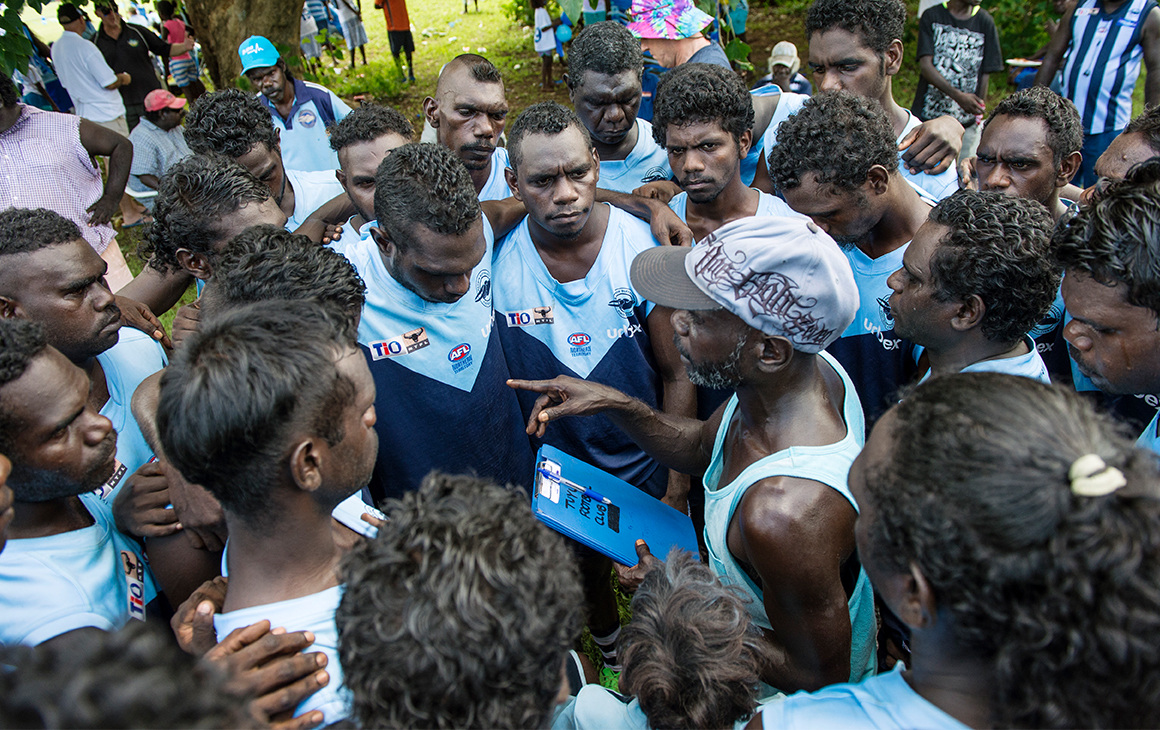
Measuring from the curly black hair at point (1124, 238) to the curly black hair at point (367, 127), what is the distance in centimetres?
353

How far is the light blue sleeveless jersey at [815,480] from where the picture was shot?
2.01m

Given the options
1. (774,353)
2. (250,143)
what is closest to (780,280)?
(774,353)

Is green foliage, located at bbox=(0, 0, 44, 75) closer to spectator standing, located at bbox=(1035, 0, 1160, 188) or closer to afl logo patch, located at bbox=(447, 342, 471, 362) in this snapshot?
afl logo patch, located at bbox=(447, 342, 471, 362)

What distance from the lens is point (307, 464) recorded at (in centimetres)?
177

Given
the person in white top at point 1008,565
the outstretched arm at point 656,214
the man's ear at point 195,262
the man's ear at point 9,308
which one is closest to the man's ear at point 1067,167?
the outstretched arm at point 656,214

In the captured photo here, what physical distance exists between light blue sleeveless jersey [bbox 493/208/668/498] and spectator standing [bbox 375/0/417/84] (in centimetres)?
1172

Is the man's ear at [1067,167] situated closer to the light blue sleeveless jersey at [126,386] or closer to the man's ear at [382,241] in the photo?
the man's ear at [382,241]

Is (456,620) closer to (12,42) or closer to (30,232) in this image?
(30,232)

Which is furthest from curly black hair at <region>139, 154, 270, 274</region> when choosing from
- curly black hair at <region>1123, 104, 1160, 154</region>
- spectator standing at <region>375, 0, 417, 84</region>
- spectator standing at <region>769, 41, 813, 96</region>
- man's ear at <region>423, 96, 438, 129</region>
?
spectator standing at <region>375, 0, 417, 84</region>

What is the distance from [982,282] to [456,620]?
2.20 m

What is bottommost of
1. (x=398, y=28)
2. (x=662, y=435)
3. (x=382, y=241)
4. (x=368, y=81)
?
(x=368, y=81)

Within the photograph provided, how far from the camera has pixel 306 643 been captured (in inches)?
64.5

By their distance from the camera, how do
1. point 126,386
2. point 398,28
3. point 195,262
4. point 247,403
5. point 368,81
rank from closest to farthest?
point 247,403 < point 126,386 < point 195,262 < point 398,28 < point 368,81

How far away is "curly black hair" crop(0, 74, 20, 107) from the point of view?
501 cm
